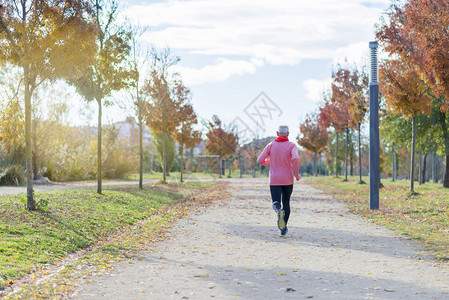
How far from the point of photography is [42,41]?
36.9 feet

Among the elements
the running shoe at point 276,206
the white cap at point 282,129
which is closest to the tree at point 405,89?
the white cap at point 282,129

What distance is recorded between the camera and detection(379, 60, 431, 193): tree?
714 inches

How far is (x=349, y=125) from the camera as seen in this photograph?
108 ft

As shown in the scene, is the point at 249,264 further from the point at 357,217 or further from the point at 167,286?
the point at 357,217

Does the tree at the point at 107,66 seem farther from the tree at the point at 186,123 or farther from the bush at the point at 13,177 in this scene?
the tree at the point at 186,123

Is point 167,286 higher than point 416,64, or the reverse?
point 416,64

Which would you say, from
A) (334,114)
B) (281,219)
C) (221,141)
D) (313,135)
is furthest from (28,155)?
(313,135)

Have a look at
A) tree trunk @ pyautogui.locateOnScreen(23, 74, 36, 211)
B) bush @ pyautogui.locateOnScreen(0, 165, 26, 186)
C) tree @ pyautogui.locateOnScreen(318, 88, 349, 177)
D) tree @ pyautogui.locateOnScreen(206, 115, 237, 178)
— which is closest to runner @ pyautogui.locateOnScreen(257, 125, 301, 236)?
tree trunk @ pyautogui.locateOnScreen(23, 74, 36, 211)

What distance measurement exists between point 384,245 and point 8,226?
22.3 ft

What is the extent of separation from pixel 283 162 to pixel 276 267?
3053 mm

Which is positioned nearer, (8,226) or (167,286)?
(167,286)

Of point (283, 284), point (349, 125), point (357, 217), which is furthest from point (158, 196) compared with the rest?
point (349, 125)

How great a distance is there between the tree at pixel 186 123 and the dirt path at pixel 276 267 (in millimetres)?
20329

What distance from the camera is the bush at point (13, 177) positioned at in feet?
71.7
